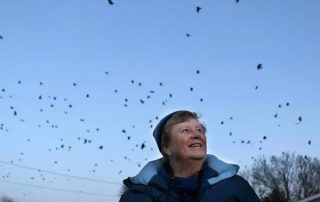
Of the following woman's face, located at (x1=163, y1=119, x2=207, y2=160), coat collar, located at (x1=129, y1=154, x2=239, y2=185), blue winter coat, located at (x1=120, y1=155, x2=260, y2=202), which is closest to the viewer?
blue winter coat, located at (x1=120, y1=155, x2=260, y2=202)

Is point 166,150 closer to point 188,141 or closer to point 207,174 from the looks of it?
point 188,141

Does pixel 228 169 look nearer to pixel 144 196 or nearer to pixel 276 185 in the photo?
pixel 144 196

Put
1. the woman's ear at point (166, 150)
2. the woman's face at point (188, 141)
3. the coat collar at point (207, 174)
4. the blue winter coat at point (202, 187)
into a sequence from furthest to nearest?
the woman's ear at point (166, 150) → the woman's face at point (188, 141) → the coat collar at point (207, 174) → the blue winter coat at point (202, 187)

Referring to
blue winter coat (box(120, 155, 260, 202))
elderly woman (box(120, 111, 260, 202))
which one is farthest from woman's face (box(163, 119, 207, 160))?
blue winter coat (box(120, 155, 260, 202))

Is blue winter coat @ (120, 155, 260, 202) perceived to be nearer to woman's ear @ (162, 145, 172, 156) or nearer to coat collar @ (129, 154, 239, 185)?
coat collar @ (129, 154, 239, 185)

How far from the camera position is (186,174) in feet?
10.1

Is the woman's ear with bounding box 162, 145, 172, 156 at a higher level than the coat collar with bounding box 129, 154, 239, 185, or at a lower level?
higher

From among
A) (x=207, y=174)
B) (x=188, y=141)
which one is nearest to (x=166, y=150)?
(x=188, y=141)

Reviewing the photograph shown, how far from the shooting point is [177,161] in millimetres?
3125

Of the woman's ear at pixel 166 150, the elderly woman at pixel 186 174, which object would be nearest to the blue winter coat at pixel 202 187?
the elderly woman at pixel 186 174

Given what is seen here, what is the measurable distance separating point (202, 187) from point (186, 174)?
251mm

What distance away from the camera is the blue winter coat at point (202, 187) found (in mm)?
2801

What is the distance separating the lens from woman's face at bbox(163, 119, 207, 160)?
304cm

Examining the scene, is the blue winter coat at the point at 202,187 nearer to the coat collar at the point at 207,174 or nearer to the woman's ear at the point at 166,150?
the coat collar at the point at 207,174
